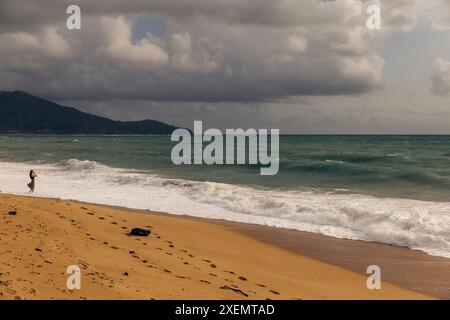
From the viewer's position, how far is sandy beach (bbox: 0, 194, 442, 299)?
7.79 m

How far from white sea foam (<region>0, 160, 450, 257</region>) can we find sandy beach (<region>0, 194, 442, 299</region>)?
1.49 m

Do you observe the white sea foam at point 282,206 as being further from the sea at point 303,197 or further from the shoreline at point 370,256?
the shoreline at point 370,256

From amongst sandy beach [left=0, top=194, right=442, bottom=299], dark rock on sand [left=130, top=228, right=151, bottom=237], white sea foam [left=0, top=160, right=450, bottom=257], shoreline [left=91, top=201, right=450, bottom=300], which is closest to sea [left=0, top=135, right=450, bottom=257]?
white sea foam [left=0, top=160, right=450, bottom=257]

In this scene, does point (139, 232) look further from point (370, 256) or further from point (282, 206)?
point (282, 206)

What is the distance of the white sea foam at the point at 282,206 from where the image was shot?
16.0 meters

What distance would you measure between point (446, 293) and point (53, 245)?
31.0 ft

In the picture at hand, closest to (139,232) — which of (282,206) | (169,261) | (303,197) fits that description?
(169,261)

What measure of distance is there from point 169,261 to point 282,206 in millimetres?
11454

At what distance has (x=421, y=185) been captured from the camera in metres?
31.3

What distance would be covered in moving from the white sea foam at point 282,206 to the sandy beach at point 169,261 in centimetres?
149

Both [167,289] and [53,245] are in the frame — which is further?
[53,245]

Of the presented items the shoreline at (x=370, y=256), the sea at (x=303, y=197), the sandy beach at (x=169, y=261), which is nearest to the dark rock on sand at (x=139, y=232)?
the sandy beach at (x=169, y=261)
